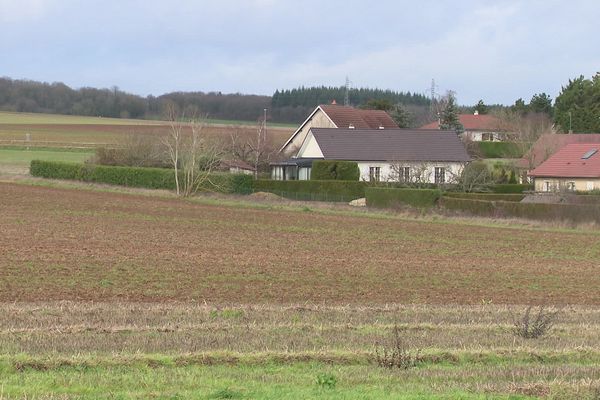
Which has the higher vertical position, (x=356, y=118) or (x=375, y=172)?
(x=356, y=118)

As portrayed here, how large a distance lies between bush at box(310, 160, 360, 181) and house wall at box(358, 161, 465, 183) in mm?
2151

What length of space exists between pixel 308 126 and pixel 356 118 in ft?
16.5

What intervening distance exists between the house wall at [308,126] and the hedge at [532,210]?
3859 centimetres

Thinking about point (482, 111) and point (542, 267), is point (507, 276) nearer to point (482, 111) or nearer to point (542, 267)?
point (542, 267)

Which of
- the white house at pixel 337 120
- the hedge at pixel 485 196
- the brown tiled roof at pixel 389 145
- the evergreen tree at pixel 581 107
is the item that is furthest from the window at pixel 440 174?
the evergreen tree at pixel 581 107

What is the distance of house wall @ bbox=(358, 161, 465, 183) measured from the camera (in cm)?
6508

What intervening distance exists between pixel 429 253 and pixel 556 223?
17558 millimetres

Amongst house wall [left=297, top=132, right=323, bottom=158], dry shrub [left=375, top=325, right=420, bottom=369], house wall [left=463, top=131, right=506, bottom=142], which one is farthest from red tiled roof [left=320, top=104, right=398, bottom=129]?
dry shrub [left=375, top=325, right=420, bottom=369]

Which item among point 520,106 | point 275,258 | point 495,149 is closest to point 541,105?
point 520,106

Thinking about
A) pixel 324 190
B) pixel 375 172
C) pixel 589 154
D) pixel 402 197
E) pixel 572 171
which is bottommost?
pixel 402 197

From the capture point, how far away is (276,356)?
33.6 ft

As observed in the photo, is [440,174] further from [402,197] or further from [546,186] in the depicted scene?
[402,197]

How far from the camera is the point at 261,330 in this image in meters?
12.9

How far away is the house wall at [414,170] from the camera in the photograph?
65081mm
